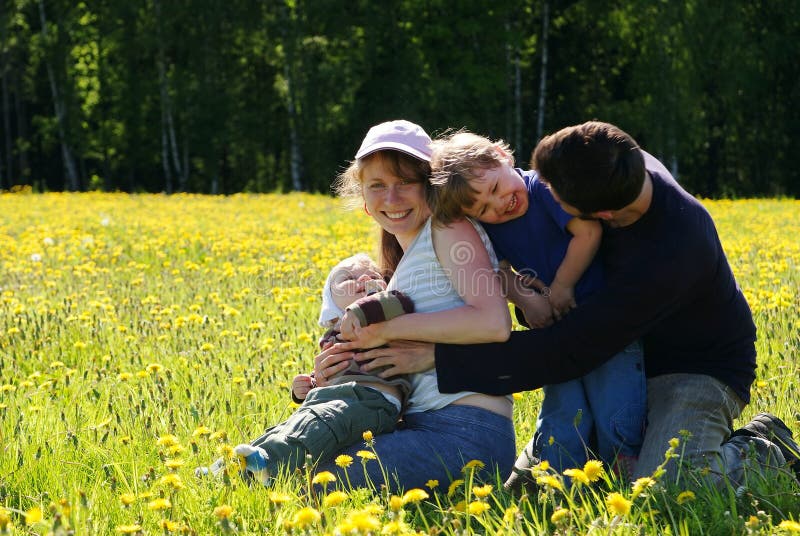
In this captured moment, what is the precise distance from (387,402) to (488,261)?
661 mm

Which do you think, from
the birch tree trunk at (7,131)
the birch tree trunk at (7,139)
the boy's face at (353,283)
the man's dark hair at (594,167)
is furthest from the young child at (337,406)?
the birch tree trunk at (7,139)

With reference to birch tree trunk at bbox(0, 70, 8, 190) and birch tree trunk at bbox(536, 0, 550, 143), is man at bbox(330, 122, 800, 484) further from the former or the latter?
birch tree trunk at bbox(0, 70, 8, 190)

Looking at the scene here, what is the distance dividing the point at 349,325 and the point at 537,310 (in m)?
0.74

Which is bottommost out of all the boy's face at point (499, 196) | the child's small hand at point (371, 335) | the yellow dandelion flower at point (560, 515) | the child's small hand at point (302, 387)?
the child's small hand at point (302, 387)

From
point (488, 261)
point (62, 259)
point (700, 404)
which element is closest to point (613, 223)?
point (488, 261)

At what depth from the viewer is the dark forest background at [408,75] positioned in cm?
2786

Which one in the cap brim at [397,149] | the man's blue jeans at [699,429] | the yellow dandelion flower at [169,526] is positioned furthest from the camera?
the cap brim at [397,149]

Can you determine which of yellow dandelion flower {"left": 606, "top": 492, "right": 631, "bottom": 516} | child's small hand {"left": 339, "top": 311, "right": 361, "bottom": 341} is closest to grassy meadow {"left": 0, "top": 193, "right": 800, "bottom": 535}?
yellow dandelion flower {"left": 606, "top": 492, "right": 631, "bottom": 516}

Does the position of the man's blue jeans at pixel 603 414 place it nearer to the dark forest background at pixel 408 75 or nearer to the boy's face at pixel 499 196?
the boy's face at pixel 499 196

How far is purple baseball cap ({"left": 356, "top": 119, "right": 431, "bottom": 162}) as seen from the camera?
3.41 m

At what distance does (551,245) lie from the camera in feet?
11.3

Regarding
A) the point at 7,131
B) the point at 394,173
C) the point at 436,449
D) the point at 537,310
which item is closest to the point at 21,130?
the point at 7,131

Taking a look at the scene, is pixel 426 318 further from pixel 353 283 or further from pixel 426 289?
pixel 353 283

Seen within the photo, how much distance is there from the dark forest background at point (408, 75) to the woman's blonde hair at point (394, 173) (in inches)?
946
